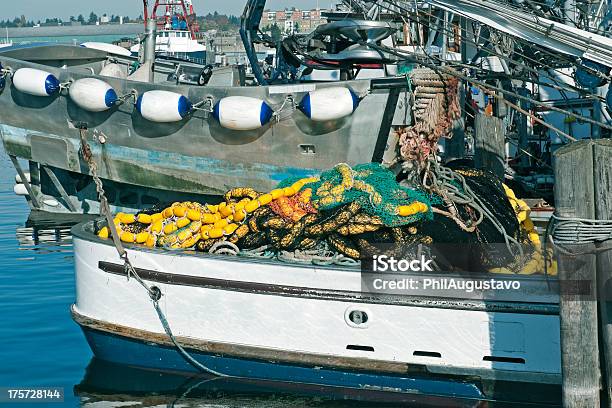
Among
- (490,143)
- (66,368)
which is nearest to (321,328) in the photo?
(66,368)

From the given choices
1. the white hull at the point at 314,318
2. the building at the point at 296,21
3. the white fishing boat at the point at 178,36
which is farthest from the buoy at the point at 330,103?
the white fishing boat at the point at 178,36

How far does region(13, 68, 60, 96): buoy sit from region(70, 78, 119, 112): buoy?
1.47 feet

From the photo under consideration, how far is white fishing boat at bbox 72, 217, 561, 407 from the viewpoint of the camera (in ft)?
23.4

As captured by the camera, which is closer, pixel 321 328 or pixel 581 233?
pixel 581 233

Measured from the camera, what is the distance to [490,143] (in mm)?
10445

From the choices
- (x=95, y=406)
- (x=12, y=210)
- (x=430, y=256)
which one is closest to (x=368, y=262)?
(x=430, y=256)

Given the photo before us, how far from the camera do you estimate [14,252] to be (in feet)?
48.8

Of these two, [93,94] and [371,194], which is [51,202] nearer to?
[93,94]

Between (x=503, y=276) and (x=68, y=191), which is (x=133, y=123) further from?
(x=503, y=276)

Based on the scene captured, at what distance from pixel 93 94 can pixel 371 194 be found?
8622 mm

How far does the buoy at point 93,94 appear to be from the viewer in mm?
15039

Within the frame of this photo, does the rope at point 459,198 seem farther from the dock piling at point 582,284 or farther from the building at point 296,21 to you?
the building at point 296,21

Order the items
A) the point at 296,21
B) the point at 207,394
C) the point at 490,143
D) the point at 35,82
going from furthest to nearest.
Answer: the point at 296,21 → the point at 35,82 → the point at 490,143 → the point at 207,394

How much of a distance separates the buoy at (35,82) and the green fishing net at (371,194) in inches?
346
